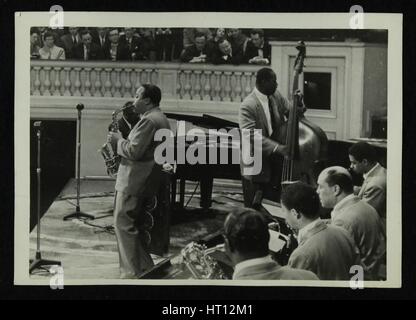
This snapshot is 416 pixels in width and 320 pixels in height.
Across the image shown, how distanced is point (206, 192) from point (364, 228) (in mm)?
453

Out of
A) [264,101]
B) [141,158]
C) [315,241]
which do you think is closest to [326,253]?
[315,241]

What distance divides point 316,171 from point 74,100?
714 millimetres

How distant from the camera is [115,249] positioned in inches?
78.7

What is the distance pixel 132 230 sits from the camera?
2000mm

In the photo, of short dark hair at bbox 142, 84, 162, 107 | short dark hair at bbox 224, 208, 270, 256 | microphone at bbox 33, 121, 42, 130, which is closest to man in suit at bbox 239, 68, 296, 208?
short dark hair at bbox 224, 208, 270, 256

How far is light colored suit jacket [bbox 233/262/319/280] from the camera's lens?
1.88 metres

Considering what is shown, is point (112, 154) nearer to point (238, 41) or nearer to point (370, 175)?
point (238, 41)

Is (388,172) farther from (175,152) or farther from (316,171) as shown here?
(175,152)

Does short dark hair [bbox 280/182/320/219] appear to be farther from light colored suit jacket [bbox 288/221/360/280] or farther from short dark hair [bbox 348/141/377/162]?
short dark hair [bbox 348/141/377/162]
